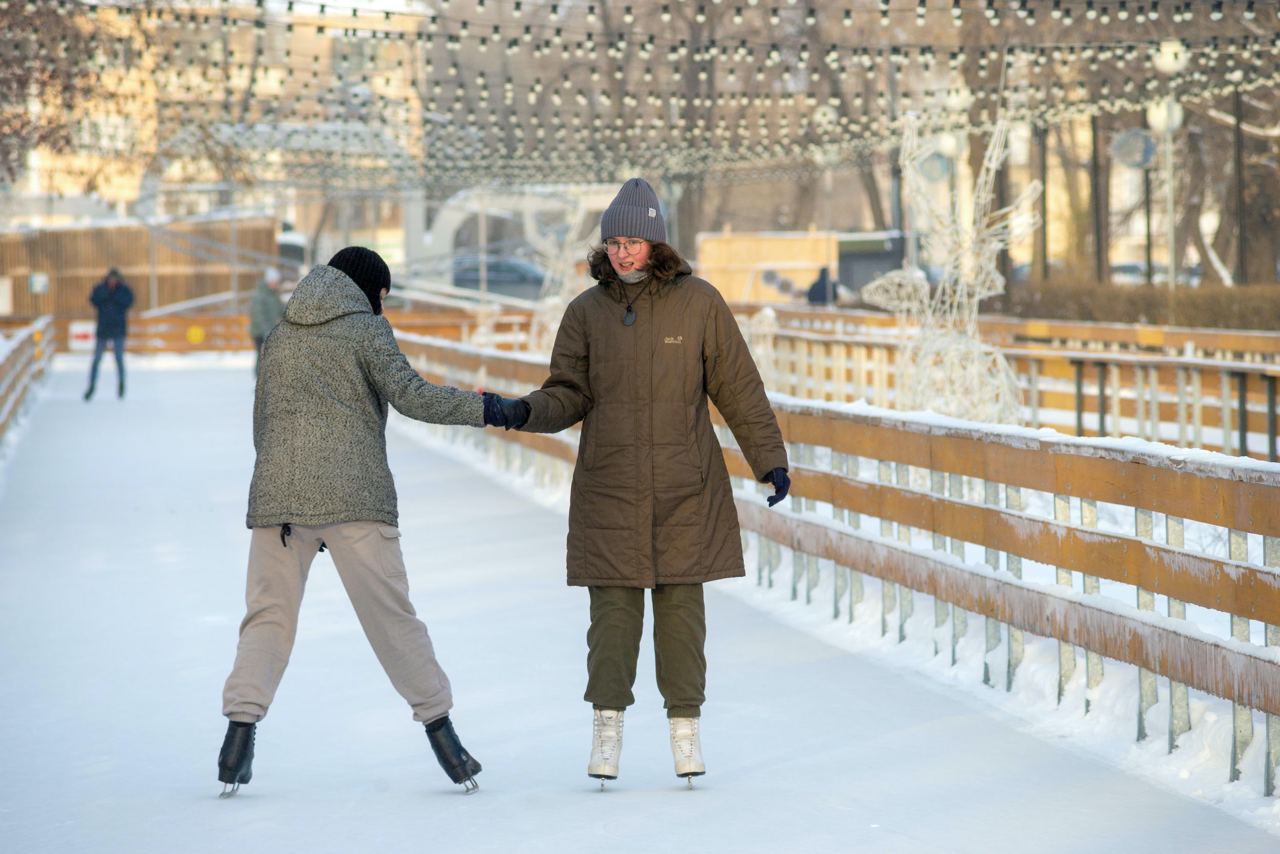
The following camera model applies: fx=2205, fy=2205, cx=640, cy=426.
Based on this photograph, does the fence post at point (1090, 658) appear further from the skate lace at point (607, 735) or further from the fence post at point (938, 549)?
the skate lace at point (607, 735)

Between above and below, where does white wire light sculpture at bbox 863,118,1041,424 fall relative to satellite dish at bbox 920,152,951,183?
below

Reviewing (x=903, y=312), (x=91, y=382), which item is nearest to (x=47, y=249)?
(x=91, y=382)

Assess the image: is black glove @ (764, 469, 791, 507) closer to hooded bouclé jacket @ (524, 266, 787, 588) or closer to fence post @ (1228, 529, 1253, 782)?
hooded bouclé jacket @ (524, 266, 787, 588)

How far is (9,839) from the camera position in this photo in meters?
5.68

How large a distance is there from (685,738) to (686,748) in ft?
0.09

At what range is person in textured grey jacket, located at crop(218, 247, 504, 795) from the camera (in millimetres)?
6055

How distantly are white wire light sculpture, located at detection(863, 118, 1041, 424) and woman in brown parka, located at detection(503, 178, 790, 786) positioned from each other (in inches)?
340

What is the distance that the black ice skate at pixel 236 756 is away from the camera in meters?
6.12

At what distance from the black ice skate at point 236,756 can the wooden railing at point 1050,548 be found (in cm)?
259

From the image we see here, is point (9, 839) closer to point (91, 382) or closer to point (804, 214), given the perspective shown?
point (91, 382)

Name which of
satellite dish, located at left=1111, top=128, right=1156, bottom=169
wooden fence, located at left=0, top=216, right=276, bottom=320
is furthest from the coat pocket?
wooden fence, located at left=0, top=216, right=276, bottom=320

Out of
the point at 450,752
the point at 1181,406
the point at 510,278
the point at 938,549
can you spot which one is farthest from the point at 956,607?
the point at 510,278

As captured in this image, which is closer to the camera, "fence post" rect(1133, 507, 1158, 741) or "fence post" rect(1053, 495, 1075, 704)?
"fence post" rect(1133, 507, 1158, 741)

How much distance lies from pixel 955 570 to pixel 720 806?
2348mm
